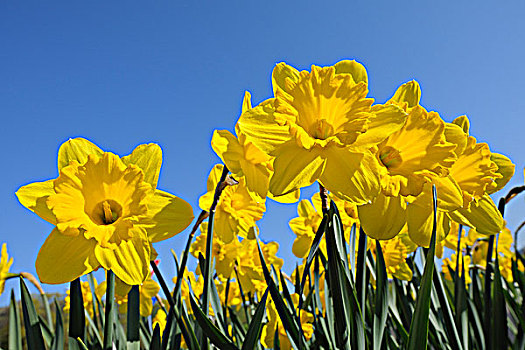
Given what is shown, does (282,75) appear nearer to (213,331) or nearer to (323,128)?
(323,128)

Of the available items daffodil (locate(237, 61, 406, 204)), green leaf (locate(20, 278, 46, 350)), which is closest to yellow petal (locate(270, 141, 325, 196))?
daffodil (locate(237, 61, 406, 204))

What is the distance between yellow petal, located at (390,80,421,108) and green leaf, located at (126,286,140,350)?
91 centimetres

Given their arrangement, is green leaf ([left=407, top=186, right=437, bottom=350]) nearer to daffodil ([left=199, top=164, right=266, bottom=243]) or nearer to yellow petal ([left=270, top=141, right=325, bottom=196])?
yellow petal ([left=270, top=141, right=325, bottom=196])

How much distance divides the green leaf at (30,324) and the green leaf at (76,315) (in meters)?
0.15

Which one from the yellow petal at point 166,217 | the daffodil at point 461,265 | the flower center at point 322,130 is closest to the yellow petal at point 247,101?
the flower center at point 322,130

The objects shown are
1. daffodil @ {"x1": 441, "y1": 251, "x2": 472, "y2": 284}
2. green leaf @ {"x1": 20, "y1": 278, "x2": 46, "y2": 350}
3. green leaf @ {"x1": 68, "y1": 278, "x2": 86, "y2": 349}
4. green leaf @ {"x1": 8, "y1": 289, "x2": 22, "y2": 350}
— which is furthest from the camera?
daffodil @ {"x1": 441, "y1": 251, "x2": 472, "y2": 284}

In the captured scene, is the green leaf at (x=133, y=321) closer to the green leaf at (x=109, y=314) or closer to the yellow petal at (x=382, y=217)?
the green leaf at (x=109, y=314)

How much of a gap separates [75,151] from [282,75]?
0.62 m

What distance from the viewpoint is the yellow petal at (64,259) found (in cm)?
101

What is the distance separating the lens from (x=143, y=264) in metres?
1.04

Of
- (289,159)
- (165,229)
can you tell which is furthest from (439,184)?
(165,229)

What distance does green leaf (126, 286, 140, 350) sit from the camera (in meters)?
1.11

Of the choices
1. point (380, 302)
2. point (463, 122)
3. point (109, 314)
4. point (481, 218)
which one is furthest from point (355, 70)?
point (109, 314)

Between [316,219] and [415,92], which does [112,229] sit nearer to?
[415,92]
